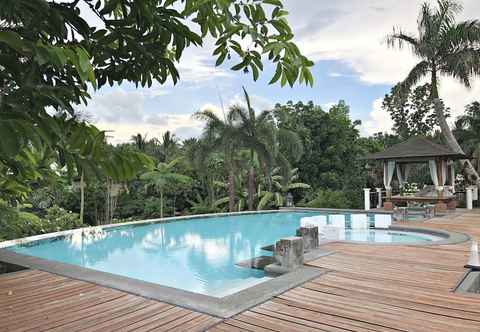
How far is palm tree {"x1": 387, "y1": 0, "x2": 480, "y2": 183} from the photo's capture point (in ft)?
56.9

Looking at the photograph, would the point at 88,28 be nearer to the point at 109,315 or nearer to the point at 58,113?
the point at 58,113

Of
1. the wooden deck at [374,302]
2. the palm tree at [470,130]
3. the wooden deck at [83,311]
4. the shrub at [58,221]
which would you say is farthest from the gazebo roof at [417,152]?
the wooden deck at [83,311]

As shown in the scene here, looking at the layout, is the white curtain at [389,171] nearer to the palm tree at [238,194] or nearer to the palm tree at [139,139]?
the palm tree at [238,194]

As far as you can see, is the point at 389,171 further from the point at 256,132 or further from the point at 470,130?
the point at 470,130

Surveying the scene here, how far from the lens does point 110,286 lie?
4801 mm

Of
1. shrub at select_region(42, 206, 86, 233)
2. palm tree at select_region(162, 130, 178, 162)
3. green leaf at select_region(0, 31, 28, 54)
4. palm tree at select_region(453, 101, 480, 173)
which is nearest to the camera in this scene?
green leaf at select_region(0, 31, 28, 54)

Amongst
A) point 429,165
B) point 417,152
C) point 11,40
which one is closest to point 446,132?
point 429,165

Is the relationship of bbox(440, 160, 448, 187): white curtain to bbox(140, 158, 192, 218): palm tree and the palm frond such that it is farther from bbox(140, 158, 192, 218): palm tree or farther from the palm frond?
bbox(140, 158, 192, 218): palm tree

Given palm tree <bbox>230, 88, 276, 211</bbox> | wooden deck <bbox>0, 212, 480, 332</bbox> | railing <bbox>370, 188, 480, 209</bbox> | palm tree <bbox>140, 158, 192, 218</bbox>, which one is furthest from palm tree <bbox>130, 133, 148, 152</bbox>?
wooden deck <bbox>0, 212, 480, 332</bbox>

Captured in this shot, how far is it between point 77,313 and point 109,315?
14.0 inches

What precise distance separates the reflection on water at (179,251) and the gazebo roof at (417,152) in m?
5.18

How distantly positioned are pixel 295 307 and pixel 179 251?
6.63 metres

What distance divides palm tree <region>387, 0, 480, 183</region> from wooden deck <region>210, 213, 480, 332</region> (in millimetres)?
14182

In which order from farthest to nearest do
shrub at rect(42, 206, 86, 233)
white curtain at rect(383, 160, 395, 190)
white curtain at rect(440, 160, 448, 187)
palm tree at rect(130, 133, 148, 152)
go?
palm tree at rect(130, 133, 148, 152)
white curtain at rect(383, 160, 395, 190)
white curtain at rect(440, 160, 448, 187)
shrub at rect(42, 206, 86, 233)
